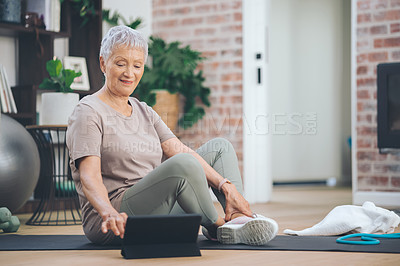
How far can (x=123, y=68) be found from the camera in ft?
7.26

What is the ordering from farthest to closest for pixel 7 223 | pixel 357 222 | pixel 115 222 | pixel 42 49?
pixel 42 49, pixel 7 223, pixel 357 222, pixel 115 222

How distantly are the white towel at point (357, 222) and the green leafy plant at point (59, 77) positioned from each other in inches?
65.8

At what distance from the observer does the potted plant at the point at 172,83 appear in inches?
187

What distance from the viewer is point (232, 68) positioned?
193 inches

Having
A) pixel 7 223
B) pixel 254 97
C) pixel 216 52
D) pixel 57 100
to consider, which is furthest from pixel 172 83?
pixel 7 223

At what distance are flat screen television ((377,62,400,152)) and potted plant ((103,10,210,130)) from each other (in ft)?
4.74

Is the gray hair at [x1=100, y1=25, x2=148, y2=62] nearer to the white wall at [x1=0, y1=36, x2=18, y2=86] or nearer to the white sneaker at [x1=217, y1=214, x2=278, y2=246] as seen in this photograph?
the white sneaker at [x1=217, y1=214, x2=278, y2=246]

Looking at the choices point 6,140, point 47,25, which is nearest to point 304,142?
point 47,25

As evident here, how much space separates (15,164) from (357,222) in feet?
6.28

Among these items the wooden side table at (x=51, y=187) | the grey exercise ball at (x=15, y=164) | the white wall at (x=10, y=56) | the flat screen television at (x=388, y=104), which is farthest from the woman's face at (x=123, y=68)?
the flat screen television at (x=388, y=104)

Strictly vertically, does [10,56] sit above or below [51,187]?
above

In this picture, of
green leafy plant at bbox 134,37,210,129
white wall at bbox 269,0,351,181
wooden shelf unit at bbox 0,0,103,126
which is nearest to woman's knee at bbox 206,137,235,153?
wooden shelf unit at bbox 0,0,103,126

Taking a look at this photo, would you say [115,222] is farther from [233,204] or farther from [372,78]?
[372,78]

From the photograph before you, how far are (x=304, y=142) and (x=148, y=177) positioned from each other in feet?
15.6
